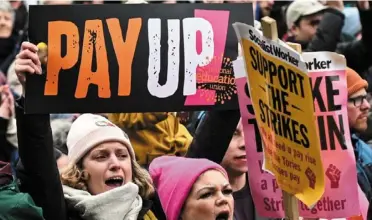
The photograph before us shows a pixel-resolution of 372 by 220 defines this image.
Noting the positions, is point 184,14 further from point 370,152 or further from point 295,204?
point 370,152

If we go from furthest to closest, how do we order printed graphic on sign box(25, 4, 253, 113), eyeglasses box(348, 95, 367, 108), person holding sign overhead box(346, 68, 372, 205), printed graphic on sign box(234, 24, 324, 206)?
eyeglasses box(348, 95, 367, 108)
person holding sign overhead box(346, 68, 372, 205)
printed graphic on sign box(25, 4, 253, 113)
printed graphic on sign box(234, 24, 324, 206)

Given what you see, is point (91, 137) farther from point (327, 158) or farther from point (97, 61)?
point (327, 158)

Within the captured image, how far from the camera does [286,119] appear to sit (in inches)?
183

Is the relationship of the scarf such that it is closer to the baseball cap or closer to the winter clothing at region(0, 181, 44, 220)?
the winter clothing at region(0, 181, 44, 220)

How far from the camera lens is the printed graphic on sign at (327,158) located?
516cm

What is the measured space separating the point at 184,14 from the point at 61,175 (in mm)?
915

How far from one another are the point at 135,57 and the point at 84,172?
561mm

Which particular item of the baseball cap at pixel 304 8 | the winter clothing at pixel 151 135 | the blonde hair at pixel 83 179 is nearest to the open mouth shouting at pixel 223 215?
→ the blonde hair at pixel 83 179

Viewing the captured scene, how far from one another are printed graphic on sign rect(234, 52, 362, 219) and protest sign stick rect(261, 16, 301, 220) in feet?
1.23

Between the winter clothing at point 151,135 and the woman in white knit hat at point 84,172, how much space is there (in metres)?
0.92

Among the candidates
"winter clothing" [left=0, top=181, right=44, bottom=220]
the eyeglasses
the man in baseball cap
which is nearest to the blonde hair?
"winter clothing" [left=0, top=181, right=44, bottom=220]

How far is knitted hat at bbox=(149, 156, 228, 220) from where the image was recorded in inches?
206

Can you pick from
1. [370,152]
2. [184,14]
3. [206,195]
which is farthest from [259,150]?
[370,152]

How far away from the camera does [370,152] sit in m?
6.73
